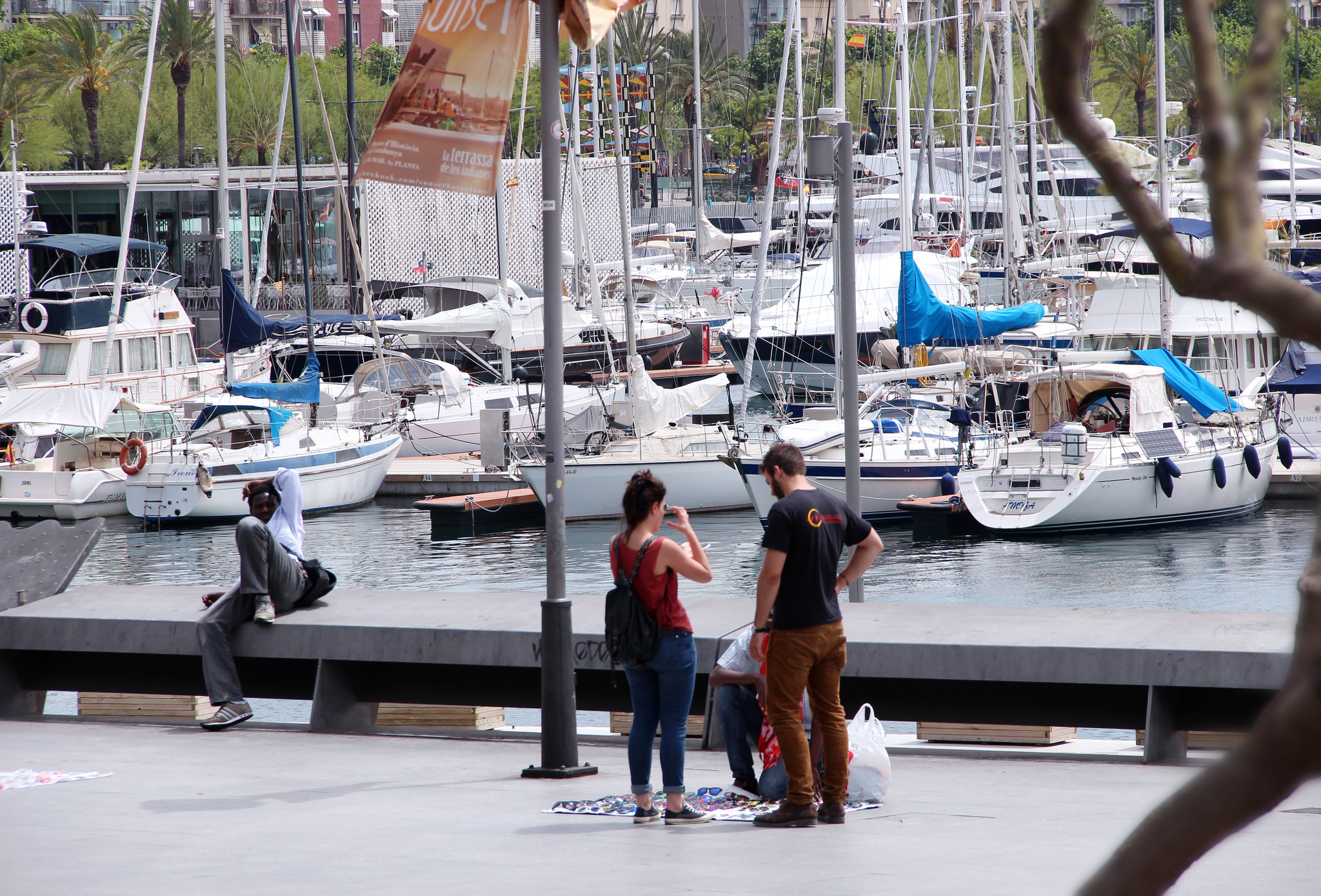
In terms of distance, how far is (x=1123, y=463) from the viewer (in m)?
24.3

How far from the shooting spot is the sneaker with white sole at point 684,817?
6.48 metres

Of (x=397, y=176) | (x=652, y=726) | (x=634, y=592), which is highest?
(x=397, y=176)

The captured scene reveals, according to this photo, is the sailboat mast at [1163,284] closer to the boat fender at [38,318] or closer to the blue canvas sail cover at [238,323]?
the blue canvas sail cover at [238,323]

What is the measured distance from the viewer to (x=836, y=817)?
6434 millimetres

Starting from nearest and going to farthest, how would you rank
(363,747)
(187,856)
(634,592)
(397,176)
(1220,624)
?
(187,856), (634,592), (397,176), (1220,624), (363,747)

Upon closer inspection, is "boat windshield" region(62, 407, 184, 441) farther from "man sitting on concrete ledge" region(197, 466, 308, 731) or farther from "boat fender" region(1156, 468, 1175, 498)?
"man sitting on concrete ledge" region(197, 466, 308, 731)

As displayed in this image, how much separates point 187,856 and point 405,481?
2446cm

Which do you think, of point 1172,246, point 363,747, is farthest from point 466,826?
point 1172,246

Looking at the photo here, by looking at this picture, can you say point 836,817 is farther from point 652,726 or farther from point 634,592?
point 634,592

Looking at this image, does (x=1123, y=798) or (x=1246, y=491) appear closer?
(x=1123, y=798)

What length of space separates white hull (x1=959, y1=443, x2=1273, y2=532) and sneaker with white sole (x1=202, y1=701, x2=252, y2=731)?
16.7m

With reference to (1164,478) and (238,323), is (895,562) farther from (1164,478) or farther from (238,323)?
(238,323)

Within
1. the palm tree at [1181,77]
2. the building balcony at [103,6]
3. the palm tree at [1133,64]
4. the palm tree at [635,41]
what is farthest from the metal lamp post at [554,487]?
the building balcony at [103,6]

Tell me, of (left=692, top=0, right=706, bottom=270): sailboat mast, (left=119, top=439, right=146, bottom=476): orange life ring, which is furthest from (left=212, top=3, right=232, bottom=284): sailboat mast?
(left=692, top=0, right=706, bottom=270): sailboat mast
